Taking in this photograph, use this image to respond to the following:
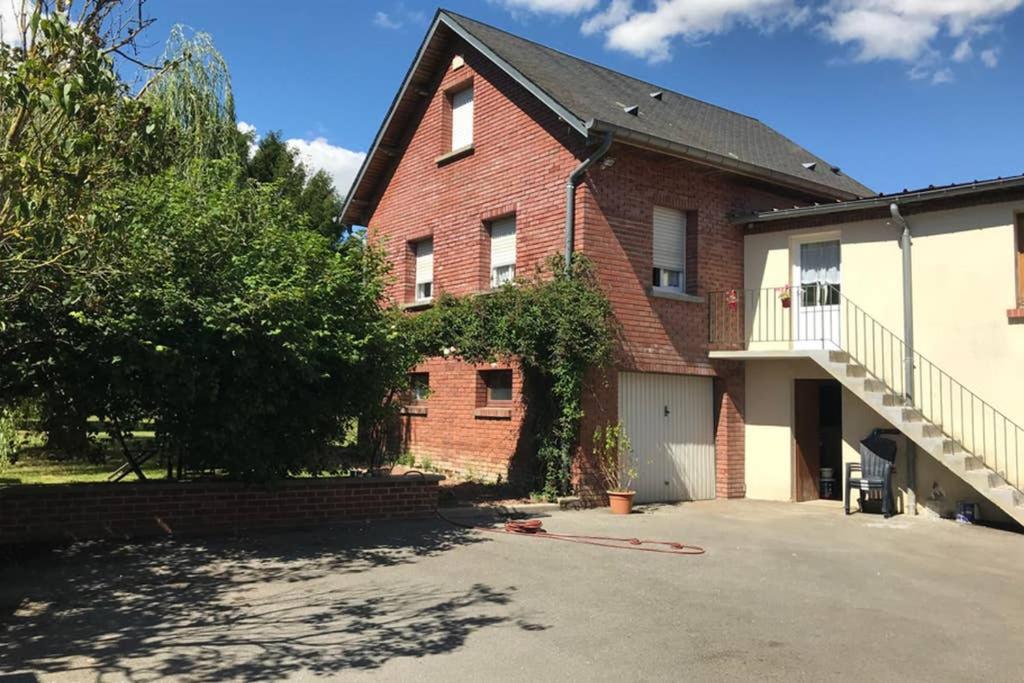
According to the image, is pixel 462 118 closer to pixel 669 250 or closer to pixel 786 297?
pixel 669 250

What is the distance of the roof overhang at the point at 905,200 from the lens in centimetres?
1087

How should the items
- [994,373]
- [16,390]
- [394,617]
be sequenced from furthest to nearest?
[994,373], [16,390], [394,617]

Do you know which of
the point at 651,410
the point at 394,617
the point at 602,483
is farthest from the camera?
the point at 651,410

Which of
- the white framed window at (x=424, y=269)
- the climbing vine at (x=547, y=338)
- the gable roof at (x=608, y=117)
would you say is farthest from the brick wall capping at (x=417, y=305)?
the gable roof at (x=608, y=117)

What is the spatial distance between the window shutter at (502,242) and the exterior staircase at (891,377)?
11.6 feet

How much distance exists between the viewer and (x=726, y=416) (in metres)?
13.6

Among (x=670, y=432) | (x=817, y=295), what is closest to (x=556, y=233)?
(x=670, y=432)

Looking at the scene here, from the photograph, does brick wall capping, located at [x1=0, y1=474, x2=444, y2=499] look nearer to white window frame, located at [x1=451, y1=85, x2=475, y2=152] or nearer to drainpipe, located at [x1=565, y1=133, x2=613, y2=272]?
drainpipe, located at [x1=565, y1=133, x2=613, y2=272]

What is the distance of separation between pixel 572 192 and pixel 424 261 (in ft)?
16.0

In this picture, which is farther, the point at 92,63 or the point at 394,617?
the point at 394,617

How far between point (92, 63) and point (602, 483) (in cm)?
920

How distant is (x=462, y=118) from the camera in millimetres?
15547

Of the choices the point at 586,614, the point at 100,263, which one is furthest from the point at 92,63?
the point at 586,614

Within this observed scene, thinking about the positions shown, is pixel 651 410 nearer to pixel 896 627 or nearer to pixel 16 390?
pixel 896 627
